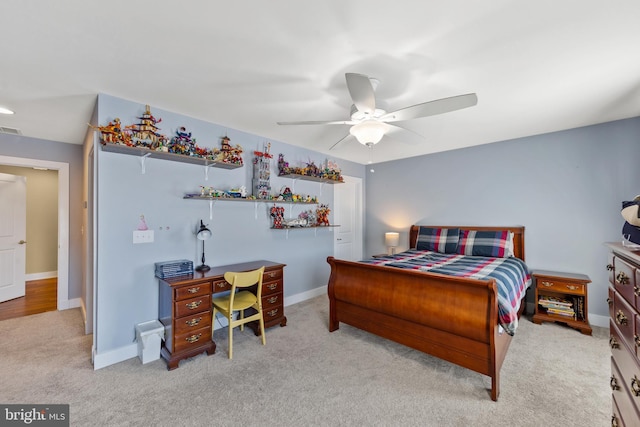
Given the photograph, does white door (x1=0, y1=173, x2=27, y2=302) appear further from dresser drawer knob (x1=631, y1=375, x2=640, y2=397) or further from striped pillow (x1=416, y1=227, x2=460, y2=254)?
dresser drawer knob (x1=631, y1=375, x2=640, y2=397)

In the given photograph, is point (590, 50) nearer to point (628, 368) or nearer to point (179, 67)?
point (628, 368)

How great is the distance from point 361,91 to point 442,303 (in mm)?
1772

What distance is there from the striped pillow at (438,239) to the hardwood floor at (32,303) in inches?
218

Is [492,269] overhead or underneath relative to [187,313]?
overhead

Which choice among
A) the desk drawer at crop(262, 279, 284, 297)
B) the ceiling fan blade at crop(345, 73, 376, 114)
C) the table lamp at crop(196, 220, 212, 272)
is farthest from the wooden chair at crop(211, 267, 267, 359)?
the ceiling fan blade at crop(345, 73, 376, 114)

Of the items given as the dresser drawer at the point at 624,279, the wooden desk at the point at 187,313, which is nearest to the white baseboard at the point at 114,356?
the wooden desk at the point at 187,313

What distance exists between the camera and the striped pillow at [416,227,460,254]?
4.02m

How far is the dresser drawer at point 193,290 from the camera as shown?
2398 mm

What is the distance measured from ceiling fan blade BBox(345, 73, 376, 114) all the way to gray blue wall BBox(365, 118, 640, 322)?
9.56 feet

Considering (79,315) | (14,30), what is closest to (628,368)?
(14,30)

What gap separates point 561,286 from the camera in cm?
315

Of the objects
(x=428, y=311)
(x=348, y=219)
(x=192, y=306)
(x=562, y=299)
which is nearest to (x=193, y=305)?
(x=192, y=306)

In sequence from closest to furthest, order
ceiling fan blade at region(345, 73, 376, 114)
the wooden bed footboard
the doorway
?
ceiling fan blade at region(345, 73, 376, 114) < the wooden bed footboard < the doorway

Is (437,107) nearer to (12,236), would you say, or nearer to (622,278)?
(622,278)
